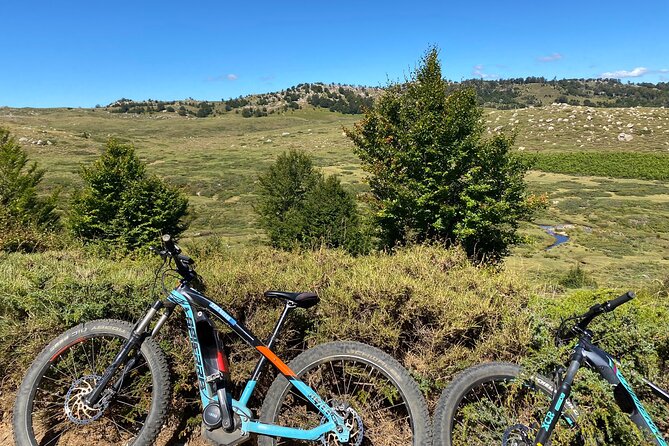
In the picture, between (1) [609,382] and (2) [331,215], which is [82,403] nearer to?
(1) [609,382]

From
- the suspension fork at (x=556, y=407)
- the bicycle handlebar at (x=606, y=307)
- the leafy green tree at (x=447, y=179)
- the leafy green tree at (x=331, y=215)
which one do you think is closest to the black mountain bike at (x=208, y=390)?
the suspension fork at (x=556, y=407)

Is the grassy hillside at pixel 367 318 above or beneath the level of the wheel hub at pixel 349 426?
above

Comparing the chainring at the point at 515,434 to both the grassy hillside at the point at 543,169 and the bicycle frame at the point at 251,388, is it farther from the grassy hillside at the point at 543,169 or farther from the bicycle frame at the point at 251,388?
the grassy hillside at the point at 543,169

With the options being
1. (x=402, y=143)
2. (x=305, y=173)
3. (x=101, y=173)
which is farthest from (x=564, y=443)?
(x=305, y=173)

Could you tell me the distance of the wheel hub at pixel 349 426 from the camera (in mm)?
3145

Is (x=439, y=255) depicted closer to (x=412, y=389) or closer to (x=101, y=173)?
(x=412, y=389)

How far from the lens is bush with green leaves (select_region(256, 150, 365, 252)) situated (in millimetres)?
26312

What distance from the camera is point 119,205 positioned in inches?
1190

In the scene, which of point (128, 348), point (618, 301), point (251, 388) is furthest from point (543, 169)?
point (128, 348)

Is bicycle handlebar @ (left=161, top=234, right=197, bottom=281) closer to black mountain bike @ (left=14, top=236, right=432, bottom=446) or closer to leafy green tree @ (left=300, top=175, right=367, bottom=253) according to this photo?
black mountain bike @ (left=14, top=236, right=432, bottom=446)

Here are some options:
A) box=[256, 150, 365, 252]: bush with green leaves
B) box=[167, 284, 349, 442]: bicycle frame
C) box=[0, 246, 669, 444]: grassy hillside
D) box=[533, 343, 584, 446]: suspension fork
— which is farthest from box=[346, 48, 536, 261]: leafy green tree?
box=[167, 284, 349, 442]: bicycle frame

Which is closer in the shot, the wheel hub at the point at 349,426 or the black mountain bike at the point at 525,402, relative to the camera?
the black mountain bike at the point at 525,402

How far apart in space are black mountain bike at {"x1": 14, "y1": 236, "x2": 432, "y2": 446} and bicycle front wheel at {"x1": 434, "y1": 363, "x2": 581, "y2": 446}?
19cm

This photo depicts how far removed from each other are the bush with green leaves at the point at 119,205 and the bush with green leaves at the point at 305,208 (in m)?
8.39
